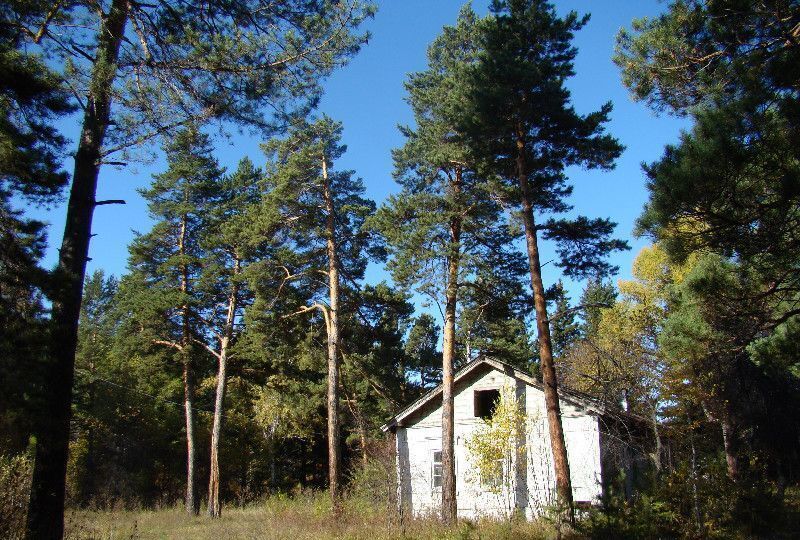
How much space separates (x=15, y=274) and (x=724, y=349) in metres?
10.3

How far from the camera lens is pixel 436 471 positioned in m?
21.1

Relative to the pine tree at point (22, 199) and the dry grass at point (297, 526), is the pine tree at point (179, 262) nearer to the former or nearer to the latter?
the dry grass at point (297, 526)

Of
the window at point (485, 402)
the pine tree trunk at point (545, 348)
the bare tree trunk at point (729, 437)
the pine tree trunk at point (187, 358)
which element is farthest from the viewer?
the pine tree trunk at point (187, 358)

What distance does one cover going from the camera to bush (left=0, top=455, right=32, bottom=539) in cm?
816

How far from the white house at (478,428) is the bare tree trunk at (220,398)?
7.80m

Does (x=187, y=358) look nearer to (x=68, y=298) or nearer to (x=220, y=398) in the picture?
(x=220, y=398)

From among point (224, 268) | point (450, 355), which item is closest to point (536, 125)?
point (450, 355)

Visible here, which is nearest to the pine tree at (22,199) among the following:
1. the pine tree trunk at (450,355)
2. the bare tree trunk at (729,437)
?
the pine tree trunk at (450,355)

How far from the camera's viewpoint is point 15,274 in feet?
20.7

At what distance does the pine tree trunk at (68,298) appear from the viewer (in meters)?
6.70

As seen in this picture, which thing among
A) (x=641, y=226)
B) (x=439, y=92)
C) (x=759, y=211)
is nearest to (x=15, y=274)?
(x=641, y=226)

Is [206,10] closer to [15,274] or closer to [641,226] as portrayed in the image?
[15,274]

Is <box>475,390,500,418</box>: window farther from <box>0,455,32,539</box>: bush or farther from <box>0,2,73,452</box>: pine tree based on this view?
<box>0,2,73,452</box>: pine tree

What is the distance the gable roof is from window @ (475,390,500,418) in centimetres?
114
